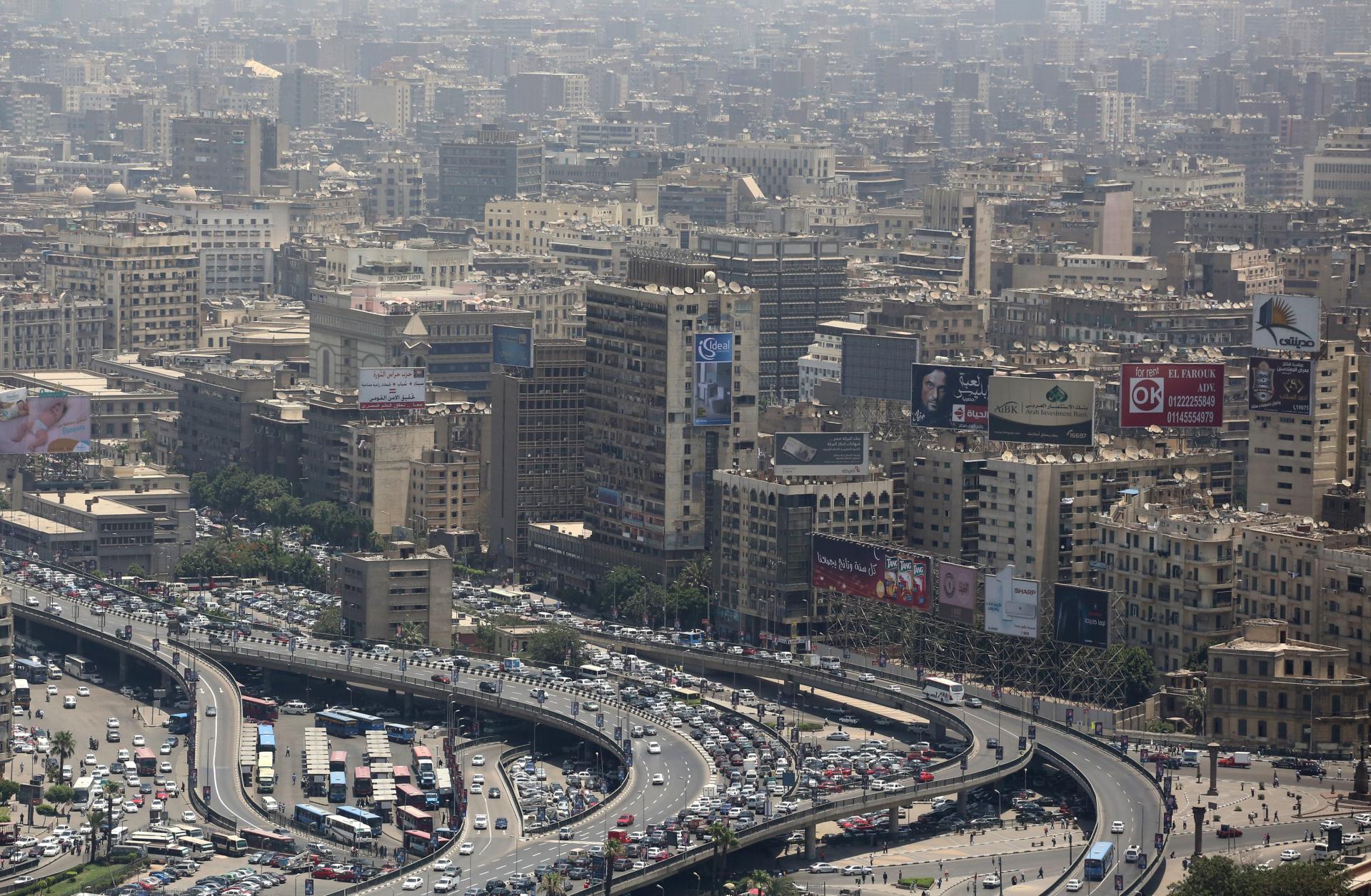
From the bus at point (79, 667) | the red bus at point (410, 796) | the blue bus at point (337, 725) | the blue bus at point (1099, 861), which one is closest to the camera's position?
the blue bus at point (1099, 861)

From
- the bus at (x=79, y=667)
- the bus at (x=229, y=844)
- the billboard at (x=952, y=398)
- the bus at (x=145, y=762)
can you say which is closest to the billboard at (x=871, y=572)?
the billboard at (x=952, y=398)

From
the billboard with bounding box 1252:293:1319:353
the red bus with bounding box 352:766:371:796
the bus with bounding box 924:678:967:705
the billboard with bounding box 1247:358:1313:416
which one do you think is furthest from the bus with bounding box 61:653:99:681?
the billboard with bounding box 1252:293:1319:353

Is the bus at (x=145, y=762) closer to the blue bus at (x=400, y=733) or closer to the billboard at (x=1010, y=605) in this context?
the blue bus at (x=400, y=733)

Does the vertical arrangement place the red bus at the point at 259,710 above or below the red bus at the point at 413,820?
above

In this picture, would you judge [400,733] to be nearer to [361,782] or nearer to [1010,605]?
[361,782]

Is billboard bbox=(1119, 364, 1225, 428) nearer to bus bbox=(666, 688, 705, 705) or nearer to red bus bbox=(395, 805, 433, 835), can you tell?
bus bbox=(666, 688, 705, 705)

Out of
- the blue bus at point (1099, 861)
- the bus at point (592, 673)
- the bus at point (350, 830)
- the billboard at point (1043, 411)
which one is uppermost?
the billboard at point (1043, 411)

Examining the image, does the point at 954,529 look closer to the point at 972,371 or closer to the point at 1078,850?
the point at 972,371
